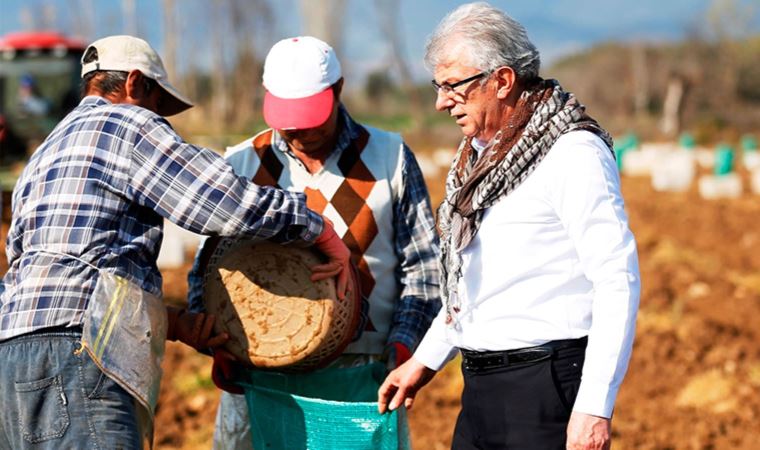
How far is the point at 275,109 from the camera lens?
10.5 ft

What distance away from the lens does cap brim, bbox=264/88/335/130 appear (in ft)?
10.4

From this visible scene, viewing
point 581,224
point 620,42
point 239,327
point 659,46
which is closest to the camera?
point 581,224

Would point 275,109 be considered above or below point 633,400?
above

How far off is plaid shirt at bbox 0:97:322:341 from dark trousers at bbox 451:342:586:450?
2.28 ft

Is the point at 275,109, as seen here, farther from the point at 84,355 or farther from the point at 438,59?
the point at 84,355

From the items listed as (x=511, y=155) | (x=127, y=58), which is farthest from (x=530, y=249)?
(x=127, y=58)

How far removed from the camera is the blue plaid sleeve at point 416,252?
133 inches

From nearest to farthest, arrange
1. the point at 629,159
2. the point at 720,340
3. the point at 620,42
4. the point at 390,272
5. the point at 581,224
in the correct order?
the point at 581,224
the point at 390,272
the point at 720,340
the point at 629,159
the point at 620,42

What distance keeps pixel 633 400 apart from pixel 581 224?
4082 millimetres

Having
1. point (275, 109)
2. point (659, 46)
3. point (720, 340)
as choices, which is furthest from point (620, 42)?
point (275, 109)

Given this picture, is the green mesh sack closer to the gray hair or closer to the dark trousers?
the dark trousers

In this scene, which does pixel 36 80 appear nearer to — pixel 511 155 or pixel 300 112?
pixel 300 112

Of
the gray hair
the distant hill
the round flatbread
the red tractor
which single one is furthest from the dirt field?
the distant hill

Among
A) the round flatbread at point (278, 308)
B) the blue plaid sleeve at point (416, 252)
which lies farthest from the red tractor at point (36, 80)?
the round flatbread at point (278, 308)
